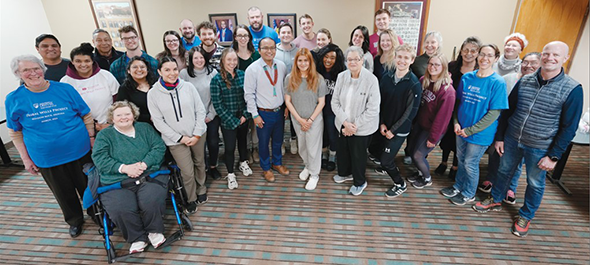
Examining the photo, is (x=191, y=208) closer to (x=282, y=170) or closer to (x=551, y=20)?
(x=282, y=170)

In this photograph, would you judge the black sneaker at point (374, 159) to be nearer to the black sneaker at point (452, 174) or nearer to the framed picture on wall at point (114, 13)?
the black sneaker at point (452, 174)

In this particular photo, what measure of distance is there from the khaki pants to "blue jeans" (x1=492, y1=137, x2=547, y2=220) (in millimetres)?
2808

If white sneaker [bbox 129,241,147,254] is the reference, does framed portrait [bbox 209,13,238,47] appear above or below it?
above

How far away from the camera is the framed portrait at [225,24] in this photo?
486 centimetres

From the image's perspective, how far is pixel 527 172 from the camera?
240 centimetres

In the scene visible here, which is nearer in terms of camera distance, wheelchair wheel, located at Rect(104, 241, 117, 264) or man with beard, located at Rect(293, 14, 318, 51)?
wheelchair wheel, located at Rect(104, 241, 117, 264)

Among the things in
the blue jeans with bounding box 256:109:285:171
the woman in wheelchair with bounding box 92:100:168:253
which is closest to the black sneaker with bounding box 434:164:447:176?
the blue jeans with bounding box 256:109:285:171

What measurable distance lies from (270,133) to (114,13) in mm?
4084

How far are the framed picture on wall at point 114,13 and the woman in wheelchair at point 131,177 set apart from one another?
351 centimetres

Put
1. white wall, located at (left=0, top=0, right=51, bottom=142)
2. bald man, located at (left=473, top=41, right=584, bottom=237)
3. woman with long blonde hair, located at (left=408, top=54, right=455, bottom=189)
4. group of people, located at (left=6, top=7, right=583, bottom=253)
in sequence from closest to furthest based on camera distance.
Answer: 1. bald man, located at (left=473, top=41, right=584, bottom=237)
2. group of people, located at (left=6, top=7, right=583, bottom=253)
3. woman with long blonde hair, located at (left=408, top=54, right=455, bottom=189)
4. white wall, located at (left=0, top=0, right=51, bottom=142)

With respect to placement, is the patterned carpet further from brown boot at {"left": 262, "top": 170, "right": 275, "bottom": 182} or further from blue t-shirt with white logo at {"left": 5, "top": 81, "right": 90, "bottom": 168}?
blue t-shirt with white logo at {"left": 5, "top": 81, "right": 90, "bottom": 168}

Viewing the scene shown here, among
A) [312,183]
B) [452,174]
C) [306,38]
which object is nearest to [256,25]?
[306,38]

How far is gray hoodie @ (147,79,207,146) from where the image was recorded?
2.42m

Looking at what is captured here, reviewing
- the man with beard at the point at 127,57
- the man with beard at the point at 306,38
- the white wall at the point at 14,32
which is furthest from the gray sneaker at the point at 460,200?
the white wall at the point at 14,32
